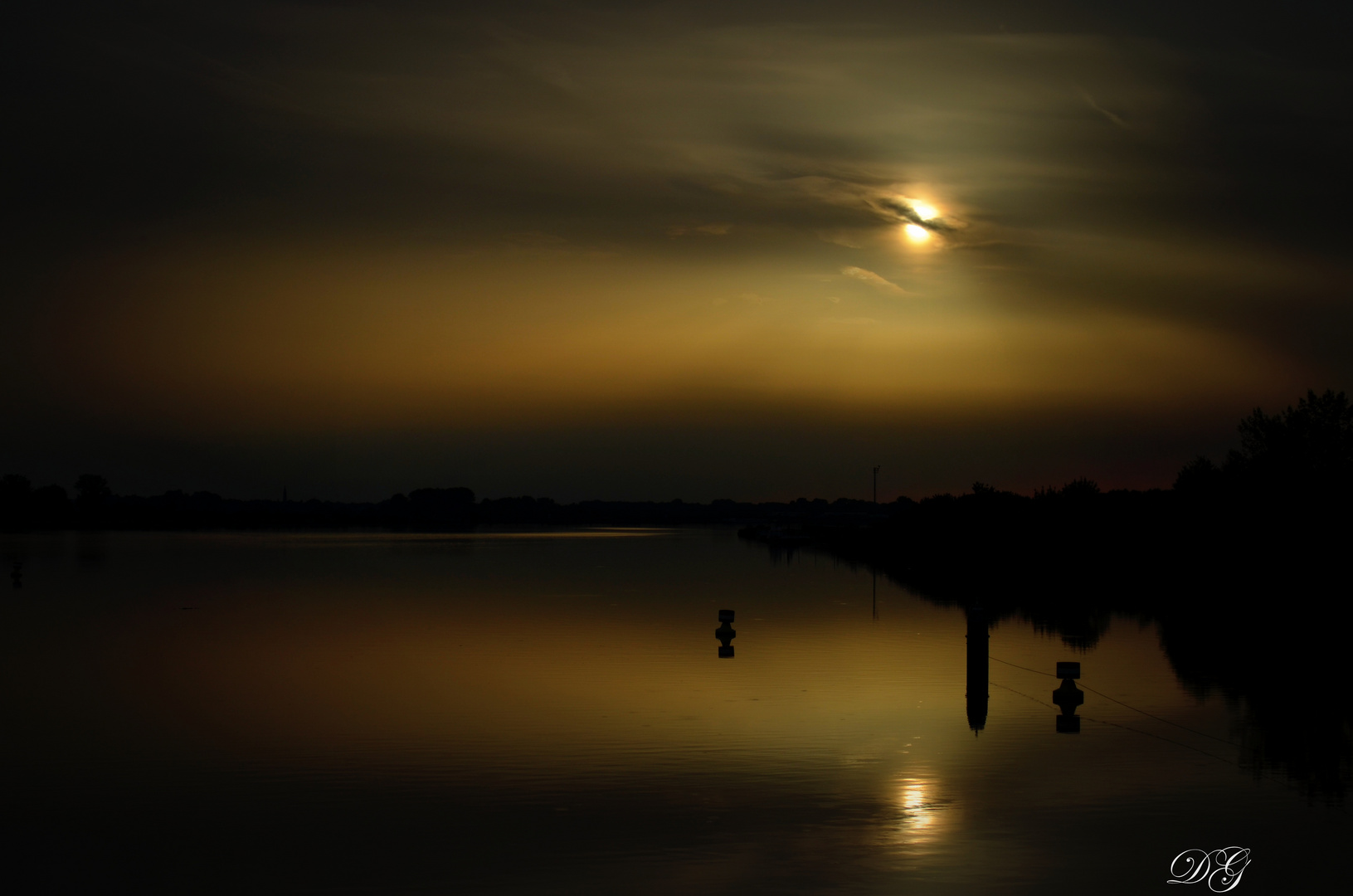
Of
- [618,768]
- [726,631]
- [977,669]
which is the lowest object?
[618,768]

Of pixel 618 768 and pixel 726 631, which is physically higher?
pixel 726 631

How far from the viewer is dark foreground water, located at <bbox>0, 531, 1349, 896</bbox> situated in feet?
35.2

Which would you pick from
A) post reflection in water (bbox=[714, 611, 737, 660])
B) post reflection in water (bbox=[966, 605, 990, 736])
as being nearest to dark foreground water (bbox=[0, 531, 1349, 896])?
post reflection in water (bbox=[966, 605, 990, 736])

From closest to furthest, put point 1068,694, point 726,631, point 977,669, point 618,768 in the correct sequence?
point 618,768
point 1068,694
point 977,669
point 726,631

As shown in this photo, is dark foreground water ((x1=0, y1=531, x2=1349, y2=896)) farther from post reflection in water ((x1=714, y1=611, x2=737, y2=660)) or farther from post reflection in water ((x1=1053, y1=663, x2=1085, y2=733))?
post reflection in water ((x1=714, y1=611, x2=737, y2=660))

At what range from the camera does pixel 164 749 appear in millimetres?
16266

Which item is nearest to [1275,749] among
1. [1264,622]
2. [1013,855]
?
[1013,855]

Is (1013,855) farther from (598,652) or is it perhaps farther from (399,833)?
(598,652)

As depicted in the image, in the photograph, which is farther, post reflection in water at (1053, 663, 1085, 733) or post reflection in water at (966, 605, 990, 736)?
post reflection in water at (966, 605, 990, 736)

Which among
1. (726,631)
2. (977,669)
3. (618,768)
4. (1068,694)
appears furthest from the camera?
(726,631)

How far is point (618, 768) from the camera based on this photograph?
1489cm

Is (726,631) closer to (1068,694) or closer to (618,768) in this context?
(1068,694)

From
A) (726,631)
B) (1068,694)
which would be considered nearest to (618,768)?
(1068,694)

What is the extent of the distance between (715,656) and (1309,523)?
32.3 m
